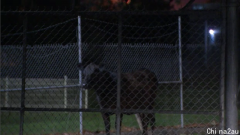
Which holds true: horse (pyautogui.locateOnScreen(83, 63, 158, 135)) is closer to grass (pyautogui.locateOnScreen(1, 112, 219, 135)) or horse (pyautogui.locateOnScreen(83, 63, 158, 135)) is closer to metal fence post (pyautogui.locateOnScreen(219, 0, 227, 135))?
grass (pyautogui.locateOnScreen(1, 112, 219, 135))

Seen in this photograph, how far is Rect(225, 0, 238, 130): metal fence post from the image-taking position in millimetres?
3885

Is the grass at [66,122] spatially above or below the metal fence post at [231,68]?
below

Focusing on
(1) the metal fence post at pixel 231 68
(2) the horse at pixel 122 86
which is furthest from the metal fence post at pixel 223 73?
(2) the horse at pixel 122 86

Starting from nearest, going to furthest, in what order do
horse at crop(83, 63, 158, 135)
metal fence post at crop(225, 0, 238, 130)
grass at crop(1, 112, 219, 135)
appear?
metal fence post at crop(225, 0, 238, 130), horse at crop(83, 63, 158, 135), grass at crop(1, 112, 219, 135)

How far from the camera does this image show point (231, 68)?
389 cm

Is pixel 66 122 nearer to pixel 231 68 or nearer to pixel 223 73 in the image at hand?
pixel 223 73

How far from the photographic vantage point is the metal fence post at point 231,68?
153 inches

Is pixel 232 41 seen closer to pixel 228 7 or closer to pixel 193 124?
pixel 228 7

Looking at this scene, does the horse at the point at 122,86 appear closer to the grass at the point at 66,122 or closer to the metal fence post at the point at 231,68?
the grass at the point at 66,122

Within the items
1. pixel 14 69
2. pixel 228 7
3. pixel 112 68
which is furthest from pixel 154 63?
pixel 228 7

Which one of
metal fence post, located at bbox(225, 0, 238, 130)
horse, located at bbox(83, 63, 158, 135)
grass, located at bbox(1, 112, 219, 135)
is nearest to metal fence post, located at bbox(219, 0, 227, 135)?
metal fence post, located at bbox(225, 0, 238, 130)

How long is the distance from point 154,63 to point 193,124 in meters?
1.88

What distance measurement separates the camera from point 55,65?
8711 millimetres

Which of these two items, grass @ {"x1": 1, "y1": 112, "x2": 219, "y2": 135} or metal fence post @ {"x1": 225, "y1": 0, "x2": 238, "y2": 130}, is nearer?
metal fence post @ {"x1": 225, "y1": 0, "x2": 238, "y2": 130}
